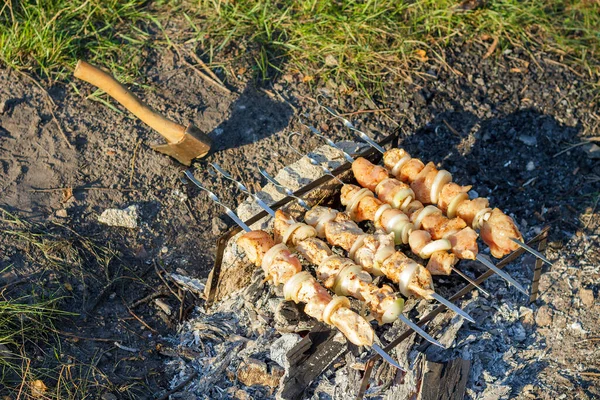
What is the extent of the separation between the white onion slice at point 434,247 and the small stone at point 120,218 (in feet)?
6.07

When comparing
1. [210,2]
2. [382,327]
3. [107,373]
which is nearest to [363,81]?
[210,2]

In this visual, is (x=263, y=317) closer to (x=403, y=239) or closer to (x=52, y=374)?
(x=403, y=239)

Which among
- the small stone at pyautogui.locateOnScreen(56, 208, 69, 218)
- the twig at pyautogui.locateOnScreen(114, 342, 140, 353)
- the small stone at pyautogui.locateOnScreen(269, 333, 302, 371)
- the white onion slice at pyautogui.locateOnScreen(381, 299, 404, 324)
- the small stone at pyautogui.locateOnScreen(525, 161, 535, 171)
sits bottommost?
the twig at pyautogui.locateOnScreen(114, 342, 140, 353)

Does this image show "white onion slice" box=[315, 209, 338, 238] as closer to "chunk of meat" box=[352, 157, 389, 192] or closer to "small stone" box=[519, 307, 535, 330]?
"chunk of meat" box=[352, 157, 389, 192]

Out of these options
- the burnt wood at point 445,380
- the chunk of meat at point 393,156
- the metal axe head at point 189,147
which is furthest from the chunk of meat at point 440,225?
the metal axe head at point 189,147

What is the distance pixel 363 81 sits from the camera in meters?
5.27

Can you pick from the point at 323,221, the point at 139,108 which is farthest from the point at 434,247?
the point at 139,108

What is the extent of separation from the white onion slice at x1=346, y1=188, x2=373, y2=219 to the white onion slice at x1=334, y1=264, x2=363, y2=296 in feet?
1.45

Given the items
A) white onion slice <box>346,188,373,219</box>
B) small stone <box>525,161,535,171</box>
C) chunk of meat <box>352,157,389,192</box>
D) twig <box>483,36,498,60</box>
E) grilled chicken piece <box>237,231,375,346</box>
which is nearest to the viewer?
grilled chicken piece <box>237,231,375,346</box>

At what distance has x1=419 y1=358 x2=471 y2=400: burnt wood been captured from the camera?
3506mm

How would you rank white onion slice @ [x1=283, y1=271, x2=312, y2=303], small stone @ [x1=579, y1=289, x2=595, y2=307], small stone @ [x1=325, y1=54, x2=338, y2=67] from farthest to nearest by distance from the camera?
small stone @ [x1=325, y1=54, x2=338, y2=67] → small stone @ [x1=579, y1=289, x2=595, y2=307] → white onion slice @ [x1=283, y1=271, x2=312, y2=303]

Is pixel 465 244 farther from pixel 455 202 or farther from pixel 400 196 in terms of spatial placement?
pixel 400 196

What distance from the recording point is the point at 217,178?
4.64 meters

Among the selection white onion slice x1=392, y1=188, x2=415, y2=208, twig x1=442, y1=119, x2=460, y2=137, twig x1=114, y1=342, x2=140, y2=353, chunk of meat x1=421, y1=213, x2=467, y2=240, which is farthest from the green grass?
twig x1=114, y1=342, x2=140, y2=353
